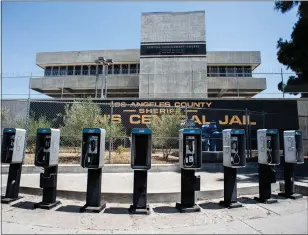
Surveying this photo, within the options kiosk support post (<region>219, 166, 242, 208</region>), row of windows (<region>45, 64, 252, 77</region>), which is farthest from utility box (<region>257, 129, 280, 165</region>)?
row of windows (<region>45, 64, 252, 77</region>)

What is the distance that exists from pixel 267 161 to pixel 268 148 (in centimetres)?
33

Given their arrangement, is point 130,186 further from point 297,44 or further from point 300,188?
point 297,44

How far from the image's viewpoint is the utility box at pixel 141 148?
19.2ft

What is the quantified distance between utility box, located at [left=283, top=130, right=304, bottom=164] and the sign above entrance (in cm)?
2326

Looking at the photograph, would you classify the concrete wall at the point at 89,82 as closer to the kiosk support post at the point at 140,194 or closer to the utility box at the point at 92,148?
the utility box at the point at 92,148

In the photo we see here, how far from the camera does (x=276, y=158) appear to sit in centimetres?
670

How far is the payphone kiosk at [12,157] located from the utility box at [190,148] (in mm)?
3828

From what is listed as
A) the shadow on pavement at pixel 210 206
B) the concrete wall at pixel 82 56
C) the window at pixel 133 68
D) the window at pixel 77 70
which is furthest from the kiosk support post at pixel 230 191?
the window at pixel 77 70

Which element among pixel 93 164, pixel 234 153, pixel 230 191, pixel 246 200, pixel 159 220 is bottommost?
pixel 159 220

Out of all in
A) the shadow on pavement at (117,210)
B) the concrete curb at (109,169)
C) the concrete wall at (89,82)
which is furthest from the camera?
the concrete wall at (89,82)

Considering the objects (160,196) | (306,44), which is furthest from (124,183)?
(306,44)

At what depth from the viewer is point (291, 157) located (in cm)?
708

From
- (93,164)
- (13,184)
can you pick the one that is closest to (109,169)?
(13,184)

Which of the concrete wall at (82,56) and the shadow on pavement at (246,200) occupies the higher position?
the concrete wall at (82,56)
